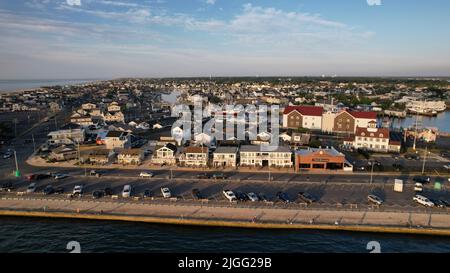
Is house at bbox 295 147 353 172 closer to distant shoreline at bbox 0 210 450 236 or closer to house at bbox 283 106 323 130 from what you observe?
distant shoreline at bbox 0 210 450 236

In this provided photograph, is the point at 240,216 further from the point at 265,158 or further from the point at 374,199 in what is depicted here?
the point at 265,158

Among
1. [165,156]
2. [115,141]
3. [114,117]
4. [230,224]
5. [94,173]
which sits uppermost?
[114,117]

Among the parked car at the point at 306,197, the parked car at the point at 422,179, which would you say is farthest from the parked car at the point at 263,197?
the parked car at the point at 422,179

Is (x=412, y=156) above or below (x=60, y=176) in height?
above

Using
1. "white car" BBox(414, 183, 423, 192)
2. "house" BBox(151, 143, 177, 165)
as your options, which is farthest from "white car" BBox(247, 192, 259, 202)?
"white car" BBox(414, 183, 423, 192)

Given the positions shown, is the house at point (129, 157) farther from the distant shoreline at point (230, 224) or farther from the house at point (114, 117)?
the house at point (114, 117)

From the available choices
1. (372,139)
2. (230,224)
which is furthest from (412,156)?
(230,224)

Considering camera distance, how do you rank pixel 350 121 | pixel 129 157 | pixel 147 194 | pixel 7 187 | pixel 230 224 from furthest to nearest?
pixel 350 121 → pixel 129 157 → pixel 7 187 → pixel 147 194 → pixel 230 224
